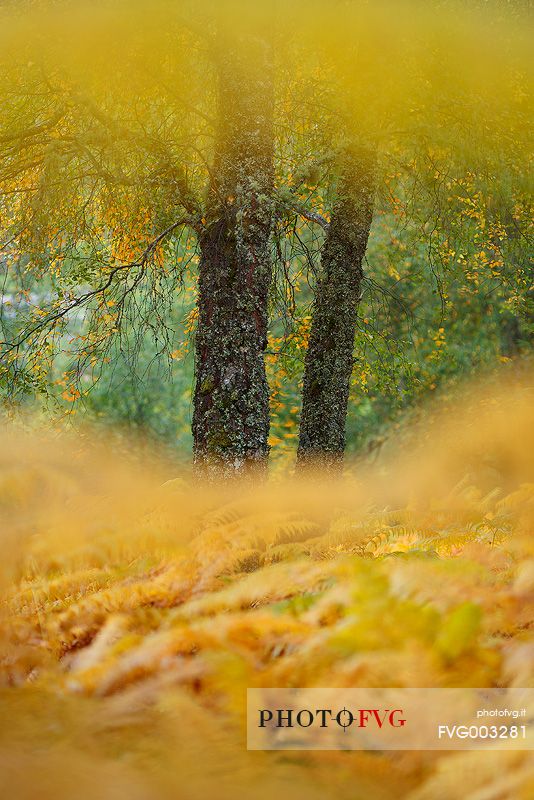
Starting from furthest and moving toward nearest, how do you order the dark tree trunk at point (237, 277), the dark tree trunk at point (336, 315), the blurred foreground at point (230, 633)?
the dark tree trunk at point (336, 315) < the dark tree trunk at point (237, 277) < the blurred foreground at point (230, 633)

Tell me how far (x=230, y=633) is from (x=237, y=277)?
13.5 ft

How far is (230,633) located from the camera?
2834 mm

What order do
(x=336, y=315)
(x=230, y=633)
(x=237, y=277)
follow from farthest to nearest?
1. (x=336, y=315)
2. (x=237, y=277)
3. (x=230, y=633)

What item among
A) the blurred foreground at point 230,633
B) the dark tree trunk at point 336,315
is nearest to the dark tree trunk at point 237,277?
the dark tree trunk at point 336,315

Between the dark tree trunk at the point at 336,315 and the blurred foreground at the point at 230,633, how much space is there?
160 inches

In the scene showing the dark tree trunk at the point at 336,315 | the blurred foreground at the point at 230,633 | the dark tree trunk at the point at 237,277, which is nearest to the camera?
the blurred foreground at the point at 230,633

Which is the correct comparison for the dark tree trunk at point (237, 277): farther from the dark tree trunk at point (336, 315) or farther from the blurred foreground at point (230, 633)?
the blurred foreground at point (230, 633)

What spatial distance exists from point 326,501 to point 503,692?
8.11ft

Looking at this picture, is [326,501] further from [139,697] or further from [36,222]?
[36,222]

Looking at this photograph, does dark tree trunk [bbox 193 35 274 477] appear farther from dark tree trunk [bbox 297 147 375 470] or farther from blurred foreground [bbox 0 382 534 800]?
blurred foreground [bbox 0 382 534 800]

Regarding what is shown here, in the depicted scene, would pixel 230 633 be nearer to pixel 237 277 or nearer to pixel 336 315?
pixel 237 277

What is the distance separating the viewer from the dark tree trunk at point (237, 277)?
646cm

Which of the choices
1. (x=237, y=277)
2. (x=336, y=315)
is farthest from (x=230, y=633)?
(x=336, y=315)

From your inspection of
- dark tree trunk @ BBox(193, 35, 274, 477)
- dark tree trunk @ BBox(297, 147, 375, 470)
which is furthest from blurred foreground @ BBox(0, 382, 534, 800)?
dark tree trunk @ BBox(297, 147, 375, 470)
